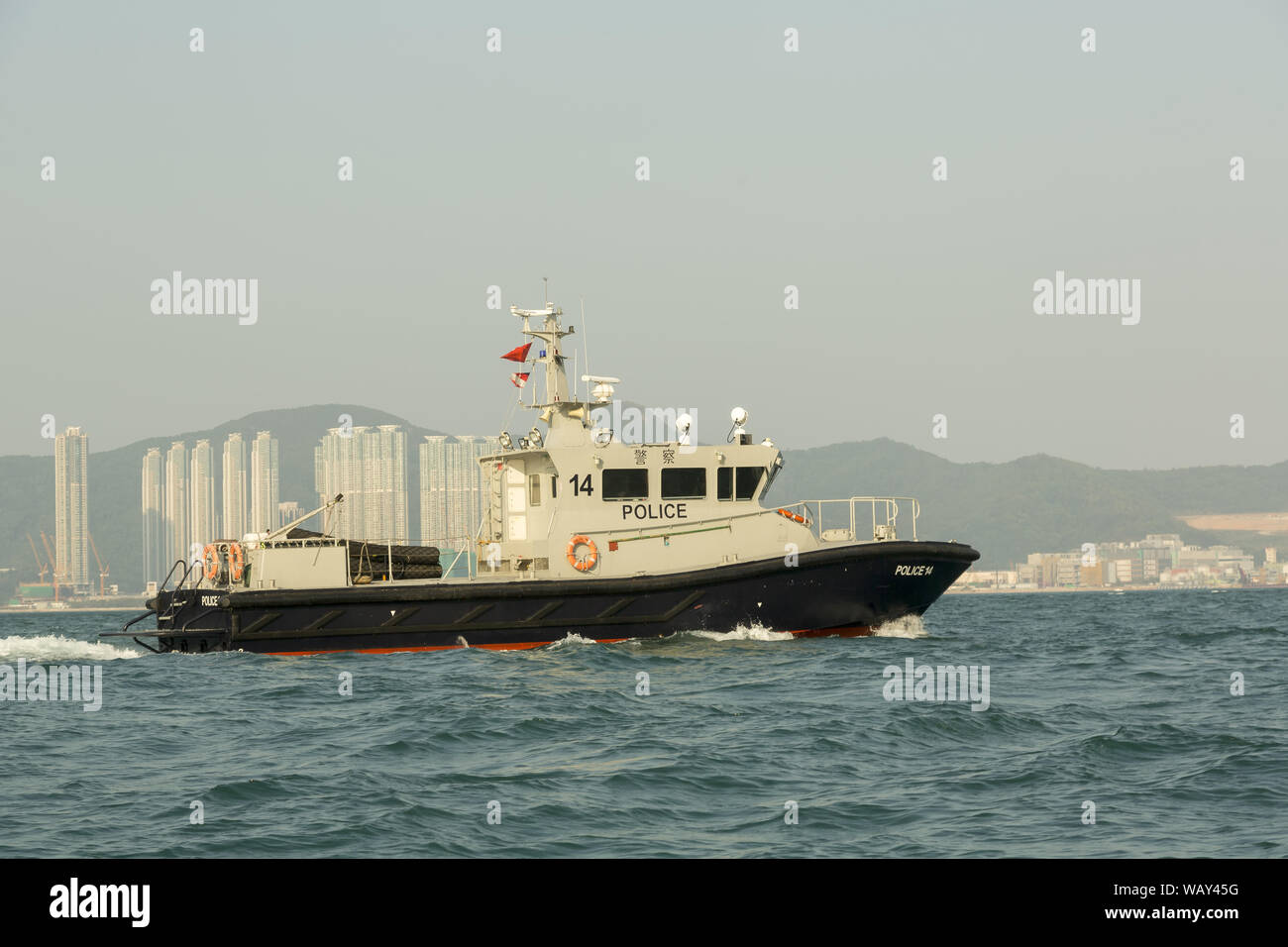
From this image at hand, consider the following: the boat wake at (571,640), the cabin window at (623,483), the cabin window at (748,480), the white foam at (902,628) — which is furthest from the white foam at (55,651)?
the white foam at (902,628)

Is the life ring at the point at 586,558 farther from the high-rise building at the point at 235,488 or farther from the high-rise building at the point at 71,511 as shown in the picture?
the high-rise building at the point at 71,511

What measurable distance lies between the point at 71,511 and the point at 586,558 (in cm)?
17261

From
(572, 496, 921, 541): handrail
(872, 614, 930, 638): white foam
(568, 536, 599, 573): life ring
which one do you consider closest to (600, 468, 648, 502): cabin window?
(572, 496, 921, 541): handrail

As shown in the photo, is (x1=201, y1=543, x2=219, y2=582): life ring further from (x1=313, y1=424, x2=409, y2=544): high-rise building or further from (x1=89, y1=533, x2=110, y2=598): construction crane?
(x1=89, y1=533, x2=110, y2=598): construction crane

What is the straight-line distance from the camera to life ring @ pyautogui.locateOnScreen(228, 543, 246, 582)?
66.8 ft

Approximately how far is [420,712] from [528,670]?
3.70 meters

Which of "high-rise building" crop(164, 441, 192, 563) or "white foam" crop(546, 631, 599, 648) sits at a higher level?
"high-rise building" crop(164, 441, 192, 563)

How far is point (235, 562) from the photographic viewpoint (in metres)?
20.4

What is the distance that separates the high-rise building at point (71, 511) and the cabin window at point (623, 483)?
547 feet

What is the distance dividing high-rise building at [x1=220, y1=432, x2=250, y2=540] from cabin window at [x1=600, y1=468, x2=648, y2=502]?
145 m

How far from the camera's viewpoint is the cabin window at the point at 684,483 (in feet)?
68.5
